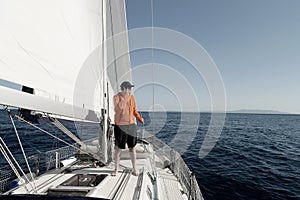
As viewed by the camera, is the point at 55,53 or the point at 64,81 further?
the point at 64,81

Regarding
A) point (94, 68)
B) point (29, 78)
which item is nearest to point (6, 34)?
point (29, 78)

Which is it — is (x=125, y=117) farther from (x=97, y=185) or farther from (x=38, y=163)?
(x=38, y=163)

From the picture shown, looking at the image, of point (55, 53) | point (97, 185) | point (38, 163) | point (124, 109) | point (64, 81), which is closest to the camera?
point (55, 53)

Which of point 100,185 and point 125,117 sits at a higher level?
point 125,117

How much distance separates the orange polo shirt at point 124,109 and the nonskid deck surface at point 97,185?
3.22 ft

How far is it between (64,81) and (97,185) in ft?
5.54

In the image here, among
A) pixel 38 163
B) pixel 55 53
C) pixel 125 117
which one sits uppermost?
pixel 55 53

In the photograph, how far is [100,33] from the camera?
12.5 feet

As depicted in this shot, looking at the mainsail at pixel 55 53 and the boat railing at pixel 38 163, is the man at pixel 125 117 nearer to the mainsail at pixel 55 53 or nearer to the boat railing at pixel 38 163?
the mainsail at pixel 55 53

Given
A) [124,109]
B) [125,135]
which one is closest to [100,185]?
[125,135]

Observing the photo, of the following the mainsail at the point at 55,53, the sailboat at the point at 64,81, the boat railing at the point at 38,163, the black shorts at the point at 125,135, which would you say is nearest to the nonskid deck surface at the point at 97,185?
the sailboat at the point at 64,81

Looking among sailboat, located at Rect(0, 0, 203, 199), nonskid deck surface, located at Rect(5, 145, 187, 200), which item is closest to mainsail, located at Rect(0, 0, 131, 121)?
sailboat, located at Rect(0, 0, 203, 199)

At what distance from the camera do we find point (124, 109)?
3070 mm

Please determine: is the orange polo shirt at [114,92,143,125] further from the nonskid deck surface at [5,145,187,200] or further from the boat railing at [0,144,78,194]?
the boat railing at [0,144,78,194]
